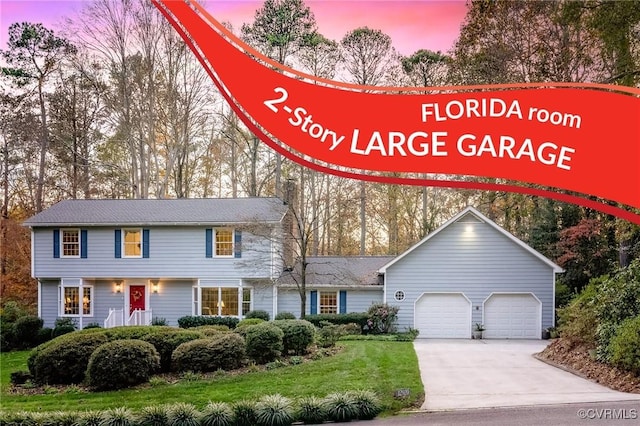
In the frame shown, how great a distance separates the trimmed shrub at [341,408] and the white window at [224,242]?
9.94 metres

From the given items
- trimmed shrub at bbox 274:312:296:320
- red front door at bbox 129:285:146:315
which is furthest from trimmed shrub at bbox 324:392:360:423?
red front door at bbox 129:285:146:315

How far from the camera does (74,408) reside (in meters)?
7.16

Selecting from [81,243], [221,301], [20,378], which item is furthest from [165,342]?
[81,243]

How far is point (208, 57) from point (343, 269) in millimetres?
12607

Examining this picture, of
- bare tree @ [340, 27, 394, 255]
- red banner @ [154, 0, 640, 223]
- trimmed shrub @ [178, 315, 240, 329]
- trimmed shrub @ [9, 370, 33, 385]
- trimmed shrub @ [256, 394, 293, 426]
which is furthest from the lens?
trimmed shrub @ [178, 315, 240, 329]

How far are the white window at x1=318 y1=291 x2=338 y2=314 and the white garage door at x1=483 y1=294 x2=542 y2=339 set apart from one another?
4535 millimetres

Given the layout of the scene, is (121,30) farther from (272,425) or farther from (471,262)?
(471,262)

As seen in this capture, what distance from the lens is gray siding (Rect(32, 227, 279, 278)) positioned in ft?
54.0

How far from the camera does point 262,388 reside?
26.5 ft

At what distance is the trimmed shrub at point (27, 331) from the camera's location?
46.0 ft

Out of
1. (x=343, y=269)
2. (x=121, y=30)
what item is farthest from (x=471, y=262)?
(x=121, y=30)

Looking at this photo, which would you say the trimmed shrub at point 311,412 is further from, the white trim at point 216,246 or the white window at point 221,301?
the white window at point 221,301

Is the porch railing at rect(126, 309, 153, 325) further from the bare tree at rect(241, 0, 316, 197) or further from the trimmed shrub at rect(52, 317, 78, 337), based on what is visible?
the bare tree at rect(241, 0, 316, 197)

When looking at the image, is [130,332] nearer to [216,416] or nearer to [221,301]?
[216,416]
